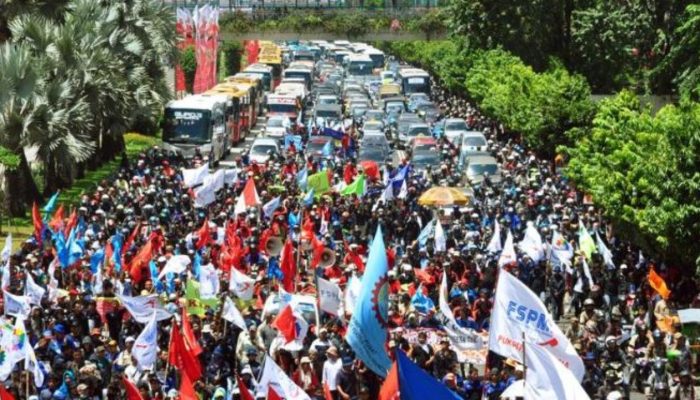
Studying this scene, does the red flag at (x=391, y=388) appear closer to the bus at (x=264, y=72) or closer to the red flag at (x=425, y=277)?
the red flag at (x=425, y=277)

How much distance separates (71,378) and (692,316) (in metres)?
8.54

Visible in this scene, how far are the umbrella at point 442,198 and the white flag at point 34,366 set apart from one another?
16.3m

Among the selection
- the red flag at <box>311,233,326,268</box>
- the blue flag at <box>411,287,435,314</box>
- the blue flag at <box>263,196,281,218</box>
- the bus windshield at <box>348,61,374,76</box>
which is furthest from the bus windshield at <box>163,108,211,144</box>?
the bus windshield at <box>348,61,374,76</box>

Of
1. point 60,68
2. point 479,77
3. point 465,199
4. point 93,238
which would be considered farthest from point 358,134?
point 93,238

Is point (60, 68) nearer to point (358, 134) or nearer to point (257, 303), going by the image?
point (358, 134)

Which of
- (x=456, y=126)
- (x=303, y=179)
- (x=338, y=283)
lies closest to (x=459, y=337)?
(x=338, y=283)

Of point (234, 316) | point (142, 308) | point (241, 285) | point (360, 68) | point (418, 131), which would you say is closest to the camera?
point (234, 316)

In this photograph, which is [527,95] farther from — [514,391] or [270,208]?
[514,391]

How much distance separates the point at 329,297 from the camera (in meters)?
23.2

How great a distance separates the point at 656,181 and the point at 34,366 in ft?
40.1

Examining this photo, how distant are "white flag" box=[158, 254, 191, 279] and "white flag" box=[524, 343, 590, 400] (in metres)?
11.3

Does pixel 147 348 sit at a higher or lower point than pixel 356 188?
higher

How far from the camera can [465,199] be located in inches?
1430

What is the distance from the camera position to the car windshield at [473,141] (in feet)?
169
